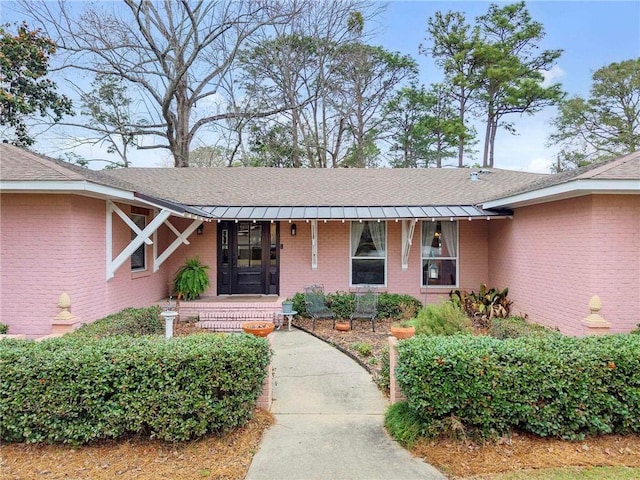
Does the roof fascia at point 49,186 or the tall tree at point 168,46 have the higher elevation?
the tall tree at point 168,46

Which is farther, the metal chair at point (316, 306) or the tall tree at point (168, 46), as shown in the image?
the tall tree at point (168, 46)

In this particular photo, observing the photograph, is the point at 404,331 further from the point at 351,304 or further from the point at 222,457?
the point at 222,457

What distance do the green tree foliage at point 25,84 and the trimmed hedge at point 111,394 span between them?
1498cm

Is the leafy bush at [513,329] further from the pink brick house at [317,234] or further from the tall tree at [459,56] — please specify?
the tall tree at [459,56]

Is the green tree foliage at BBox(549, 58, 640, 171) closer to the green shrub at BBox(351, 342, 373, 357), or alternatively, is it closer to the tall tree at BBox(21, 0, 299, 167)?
the tall tree at BBox(21, 0, 299, 167)

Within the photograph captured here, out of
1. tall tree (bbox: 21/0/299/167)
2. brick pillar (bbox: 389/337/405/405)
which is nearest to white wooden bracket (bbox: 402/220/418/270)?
brick pillar (bbox: 389/337/405/405)

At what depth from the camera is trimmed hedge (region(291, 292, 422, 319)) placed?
934 centimetres

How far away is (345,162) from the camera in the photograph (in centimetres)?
2367

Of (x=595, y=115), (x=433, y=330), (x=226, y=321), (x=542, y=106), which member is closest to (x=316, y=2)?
(x=542, y=106)

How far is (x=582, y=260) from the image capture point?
21.3 ft

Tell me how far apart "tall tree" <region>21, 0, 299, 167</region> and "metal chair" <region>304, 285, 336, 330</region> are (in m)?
14.6

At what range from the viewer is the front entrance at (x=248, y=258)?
10633mm

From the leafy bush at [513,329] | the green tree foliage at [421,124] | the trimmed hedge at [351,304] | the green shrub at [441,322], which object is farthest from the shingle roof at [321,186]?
the green tree foliage at [421,124]

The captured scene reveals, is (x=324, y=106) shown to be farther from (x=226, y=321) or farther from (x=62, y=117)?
(x=226, y=321)
